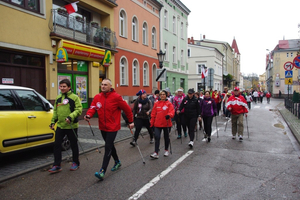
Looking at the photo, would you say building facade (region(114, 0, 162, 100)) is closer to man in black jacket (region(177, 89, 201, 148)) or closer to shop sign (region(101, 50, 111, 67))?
shop sign (region(101, 50, 111, 67))

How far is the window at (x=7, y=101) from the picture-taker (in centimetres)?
594

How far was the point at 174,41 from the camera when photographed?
30453mm

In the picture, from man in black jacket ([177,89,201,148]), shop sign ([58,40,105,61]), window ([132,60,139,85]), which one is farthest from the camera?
window ([132,60,139,85])

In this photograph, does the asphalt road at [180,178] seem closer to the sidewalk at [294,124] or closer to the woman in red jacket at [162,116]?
the woman in red jacket at [162,116]

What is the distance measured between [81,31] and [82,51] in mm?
1317

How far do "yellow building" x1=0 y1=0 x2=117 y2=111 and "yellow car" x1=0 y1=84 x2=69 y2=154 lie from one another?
5435 mm

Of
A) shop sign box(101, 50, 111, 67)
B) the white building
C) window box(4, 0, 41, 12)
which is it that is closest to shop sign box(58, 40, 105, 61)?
shop sign box(101, 50, 111, 67)

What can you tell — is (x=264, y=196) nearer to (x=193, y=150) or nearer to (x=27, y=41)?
(x=193, y=150)

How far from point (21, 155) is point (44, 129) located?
3.71 ft

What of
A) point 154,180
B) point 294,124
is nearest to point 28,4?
point 154,180

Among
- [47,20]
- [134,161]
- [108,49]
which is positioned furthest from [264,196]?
[108,49]

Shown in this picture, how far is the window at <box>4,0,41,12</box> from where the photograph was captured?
11.6 metres

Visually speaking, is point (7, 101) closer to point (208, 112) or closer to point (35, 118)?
point (35, 118)

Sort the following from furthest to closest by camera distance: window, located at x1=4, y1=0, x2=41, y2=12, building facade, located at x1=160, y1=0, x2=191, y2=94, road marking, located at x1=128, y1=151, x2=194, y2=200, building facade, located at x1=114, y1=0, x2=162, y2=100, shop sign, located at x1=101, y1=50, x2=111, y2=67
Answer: building facade, located at x1=160, y1=0, x2=191, y2=94, building facade, located at x1=114, y1=0, x2=162, y2=100, shop sign, located at x1=101, y1=50, x2=111, y2=67, window, located at x1=4, y1=0, x2=41, y2=12, road marking, located at x1=128, y1=151, x2=194, y2=200
